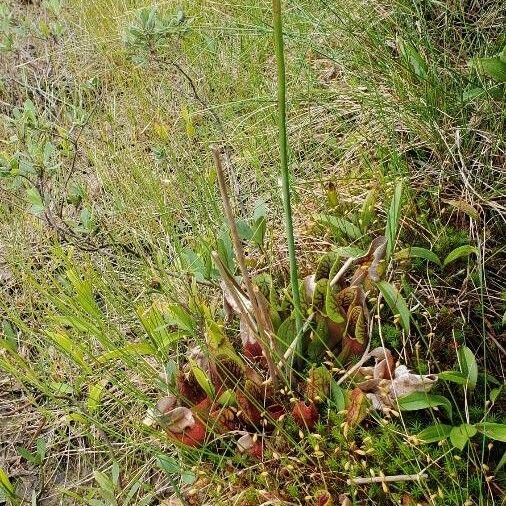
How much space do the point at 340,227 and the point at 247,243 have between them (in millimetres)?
322

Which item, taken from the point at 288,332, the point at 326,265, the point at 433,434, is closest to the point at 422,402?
the point at 433,434

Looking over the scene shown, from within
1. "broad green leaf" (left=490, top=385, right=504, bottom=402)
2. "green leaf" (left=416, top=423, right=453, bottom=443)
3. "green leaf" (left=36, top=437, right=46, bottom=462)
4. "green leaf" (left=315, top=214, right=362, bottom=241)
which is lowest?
"green leaf" (left=36, top=437, right=46, bottom=462)

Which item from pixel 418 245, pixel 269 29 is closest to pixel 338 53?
pixel 269 29

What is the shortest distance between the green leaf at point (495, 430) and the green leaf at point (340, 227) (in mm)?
547

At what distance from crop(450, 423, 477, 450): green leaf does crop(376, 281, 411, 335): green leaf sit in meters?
0.23

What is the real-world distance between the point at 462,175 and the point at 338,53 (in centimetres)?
72

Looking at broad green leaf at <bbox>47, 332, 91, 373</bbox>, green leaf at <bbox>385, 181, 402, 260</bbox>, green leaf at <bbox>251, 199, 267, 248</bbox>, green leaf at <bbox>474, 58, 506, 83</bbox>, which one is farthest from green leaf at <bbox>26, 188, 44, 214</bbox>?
green leaf at <bbox>474, 58, 506, 83</bbox>

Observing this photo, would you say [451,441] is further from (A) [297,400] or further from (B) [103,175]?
(B) [103,175]

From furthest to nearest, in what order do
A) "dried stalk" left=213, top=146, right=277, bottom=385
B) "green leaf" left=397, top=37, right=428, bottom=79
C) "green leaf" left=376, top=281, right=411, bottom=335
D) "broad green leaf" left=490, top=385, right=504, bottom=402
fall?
1. "green leaf" left=397, top=37, right=428, bottom=79
2. "green leaf" left=376, top=281, right=411, bottom=335
3. "broad green leaf" left=490, top=385, right=504, bottom=402
4. "dried stalk" left=213, top=146, right=277, bottom=385

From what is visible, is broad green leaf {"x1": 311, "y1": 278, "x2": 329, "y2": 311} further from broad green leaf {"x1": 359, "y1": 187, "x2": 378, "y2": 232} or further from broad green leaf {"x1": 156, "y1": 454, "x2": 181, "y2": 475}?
broad green leaf {"x1": 156, "y1": 454, "x2": 181, "y2": 475}

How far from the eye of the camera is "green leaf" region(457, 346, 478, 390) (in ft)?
3.93

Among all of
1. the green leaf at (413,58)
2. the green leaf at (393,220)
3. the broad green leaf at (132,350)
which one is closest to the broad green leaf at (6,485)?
the broad green leaf at (132,350)

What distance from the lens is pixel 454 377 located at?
119cm

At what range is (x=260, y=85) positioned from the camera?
7.17 ft
